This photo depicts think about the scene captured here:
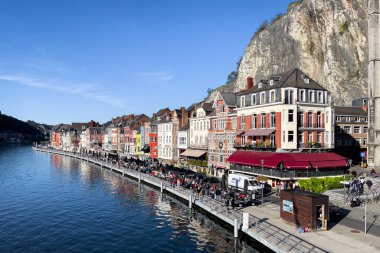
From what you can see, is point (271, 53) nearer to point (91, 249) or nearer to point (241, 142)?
point (241, 142)

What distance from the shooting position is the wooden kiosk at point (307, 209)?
87.6ft

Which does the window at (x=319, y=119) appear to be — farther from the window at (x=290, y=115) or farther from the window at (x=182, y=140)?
the window at (x=182, y=140)

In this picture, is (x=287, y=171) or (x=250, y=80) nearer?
(x=287, y=171)

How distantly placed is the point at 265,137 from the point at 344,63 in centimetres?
5818

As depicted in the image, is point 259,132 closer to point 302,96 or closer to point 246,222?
point 302,96

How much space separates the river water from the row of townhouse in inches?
556

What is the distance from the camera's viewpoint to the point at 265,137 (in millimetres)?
51062

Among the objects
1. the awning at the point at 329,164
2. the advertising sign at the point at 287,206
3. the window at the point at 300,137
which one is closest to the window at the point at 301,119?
the window at the point at 300,137

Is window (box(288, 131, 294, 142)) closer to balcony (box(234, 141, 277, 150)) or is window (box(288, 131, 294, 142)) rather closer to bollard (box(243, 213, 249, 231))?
balcony (box(234, 141, 277, 150))

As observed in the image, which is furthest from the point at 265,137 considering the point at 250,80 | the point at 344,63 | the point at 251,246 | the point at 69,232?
the point at 344,63

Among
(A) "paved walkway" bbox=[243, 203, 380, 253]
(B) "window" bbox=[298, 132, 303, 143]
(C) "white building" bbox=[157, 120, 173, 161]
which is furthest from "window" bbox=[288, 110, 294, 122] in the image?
Result: (C) "white building" bbox=[157, 120, 173, 161]

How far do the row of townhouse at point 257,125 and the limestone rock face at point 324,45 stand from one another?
802 inches

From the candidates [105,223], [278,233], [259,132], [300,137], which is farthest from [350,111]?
[105,223]

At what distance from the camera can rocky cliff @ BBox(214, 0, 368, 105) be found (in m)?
94.1
